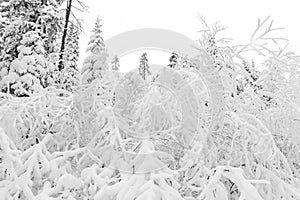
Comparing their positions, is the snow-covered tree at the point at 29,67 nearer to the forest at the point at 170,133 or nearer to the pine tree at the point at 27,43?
the pine tree at the point at 27,43

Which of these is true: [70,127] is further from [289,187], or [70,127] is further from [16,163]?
[289,187]

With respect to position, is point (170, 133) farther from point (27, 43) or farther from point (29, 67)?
point (27, 43)

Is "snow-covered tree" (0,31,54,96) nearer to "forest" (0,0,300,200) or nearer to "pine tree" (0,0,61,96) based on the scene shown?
"pine tree" (0,0,61,96)

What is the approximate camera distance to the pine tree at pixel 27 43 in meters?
15.0

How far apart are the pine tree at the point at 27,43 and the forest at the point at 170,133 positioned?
36.1 feet

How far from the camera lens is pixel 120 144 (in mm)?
3287

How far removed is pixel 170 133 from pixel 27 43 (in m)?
13.2

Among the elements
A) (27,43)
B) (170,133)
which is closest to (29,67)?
(27,43)

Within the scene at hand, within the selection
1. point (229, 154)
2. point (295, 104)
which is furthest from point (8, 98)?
point (295, 104)

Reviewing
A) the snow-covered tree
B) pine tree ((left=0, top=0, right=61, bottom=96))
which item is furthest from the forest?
pine tree ((left=0, top=0, right=61, bottom=96))

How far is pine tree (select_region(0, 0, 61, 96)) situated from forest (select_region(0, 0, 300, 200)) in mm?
11011

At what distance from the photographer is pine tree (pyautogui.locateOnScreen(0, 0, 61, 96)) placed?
14961mm

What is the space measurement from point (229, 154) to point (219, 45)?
1.54m

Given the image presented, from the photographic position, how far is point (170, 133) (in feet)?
12.4
